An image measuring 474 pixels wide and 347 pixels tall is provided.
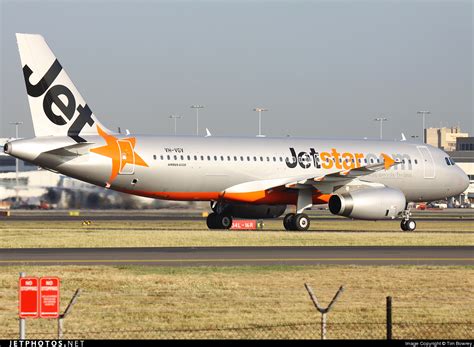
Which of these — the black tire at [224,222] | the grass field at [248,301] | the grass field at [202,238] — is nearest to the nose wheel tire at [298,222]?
the grass field at [202,238]

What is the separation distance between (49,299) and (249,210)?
141ft

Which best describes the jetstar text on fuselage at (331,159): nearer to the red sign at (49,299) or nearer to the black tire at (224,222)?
the black tire at (224,222)

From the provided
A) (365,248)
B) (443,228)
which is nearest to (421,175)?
(443,228)

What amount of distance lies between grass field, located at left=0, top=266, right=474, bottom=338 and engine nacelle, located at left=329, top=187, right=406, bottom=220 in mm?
19986

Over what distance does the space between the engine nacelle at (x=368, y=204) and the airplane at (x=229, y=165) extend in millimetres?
51

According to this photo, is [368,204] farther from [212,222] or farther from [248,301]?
[248,301]

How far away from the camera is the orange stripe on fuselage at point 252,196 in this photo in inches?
2142

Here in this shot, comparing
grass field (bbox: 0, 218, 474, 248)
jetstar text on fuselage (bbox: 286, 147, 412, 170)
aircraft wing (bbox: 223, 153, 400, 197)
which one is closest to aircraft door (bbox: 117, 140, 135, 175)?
grass field (bbox: 0, 218, 474, 248)

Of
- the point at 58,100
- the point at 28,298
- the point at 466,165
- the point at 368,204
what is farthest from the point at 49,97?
the point at 466,165

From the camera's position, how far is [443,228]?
64250 mm

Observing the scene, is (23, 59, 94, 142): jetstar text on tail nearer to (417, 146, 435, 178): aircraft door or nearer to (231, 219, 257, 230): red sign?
(231, 219, 257, 230): red sign

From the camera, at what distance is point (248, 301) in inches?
986

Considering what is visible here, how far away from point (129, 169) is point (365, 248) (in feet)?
47.3

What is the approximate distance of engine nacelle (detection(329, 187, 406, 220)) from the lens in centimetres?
5359
